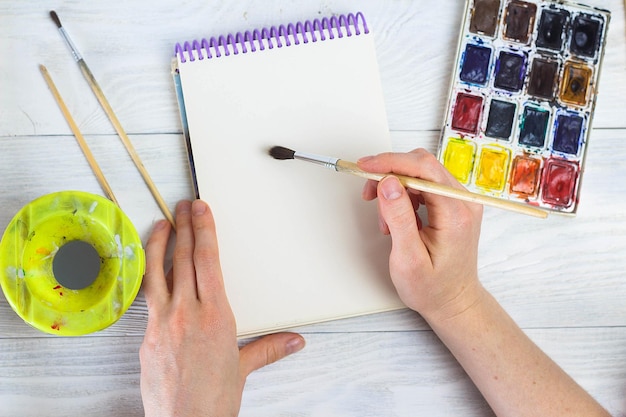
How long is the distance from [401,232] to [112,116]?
1.29 ft

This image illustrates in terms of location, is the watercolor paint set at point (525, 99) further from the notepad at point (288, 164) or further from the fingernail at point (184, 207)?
the fingernail at point (184, 207)

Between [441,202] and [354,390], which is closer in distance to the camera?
[441,202]

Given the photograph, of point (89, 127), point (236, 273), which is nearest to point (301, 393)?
point (236, 273)

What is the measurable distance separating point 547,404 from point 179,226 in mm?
495

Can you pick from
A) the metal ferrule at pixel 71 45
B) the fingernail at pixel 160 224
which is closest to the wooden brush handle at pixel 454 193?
the fingernail at pixel 160 224

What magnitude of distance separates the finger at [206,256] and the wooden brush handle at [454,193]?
187mm

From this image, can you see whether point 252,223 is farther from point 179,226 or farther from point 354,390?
point 354,390

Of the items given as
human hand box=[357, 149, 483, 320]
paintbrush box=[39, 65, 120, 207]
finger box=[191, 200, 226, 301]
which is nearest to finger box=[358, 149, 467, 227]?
human hand box=[357, 149, 483, 320]

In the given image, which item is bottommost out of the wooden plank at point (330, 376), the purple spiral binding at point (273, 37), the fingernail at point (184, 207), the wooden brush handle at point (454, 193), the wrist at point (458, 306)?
the wooden plank at point (330, 376)

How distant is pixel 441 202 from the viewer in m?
0.67

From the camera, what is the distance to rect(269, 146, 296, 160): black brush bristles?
2.40 ft

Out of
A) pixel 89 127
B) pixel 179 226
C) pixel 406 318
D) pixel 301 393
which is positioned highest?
pixel 89 127

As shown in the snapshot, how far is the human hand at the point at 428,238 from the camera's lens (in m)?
0.66

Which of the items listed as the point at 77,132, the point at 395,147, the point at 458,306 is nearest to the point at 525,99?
the point at 395,147
